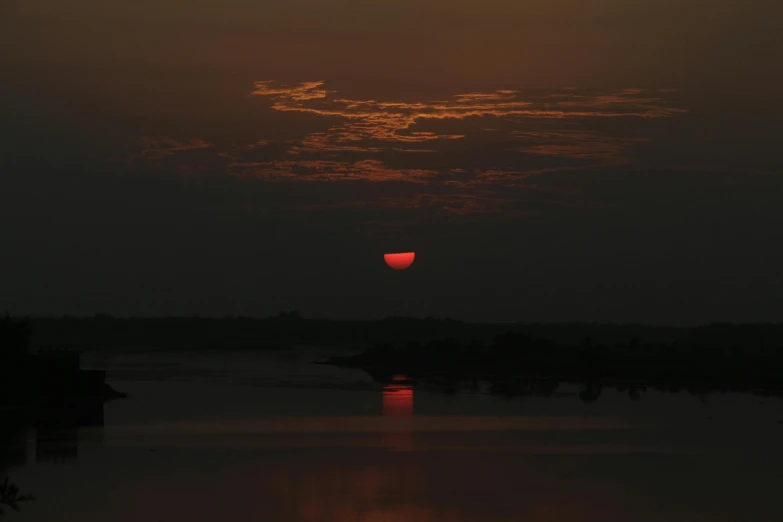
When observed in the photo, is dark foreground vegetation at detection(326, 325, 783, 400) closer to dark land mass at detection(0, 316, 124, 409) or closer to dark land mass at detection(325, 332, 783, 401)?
dark land mass at detection(325, 332, 783, 401)

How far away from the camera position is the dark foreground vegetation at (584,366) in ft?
238

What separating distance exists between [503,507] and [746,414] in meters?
28.3

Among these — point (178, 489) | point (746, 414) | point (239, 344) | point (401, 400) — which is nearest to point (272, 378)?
point (401, 400)

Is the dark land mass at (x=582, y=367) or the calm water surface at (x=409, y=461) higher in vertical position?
the dark land mass at (x=582, y=367)

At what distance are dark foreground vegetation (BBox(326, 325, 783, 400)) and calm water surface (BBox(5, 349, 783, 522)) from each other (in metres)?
11.7

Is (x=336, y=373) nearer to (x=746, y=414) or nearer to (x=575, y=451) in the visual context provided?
(x=746, y=414)

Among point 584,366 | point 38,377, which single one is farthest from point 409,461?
point 584,366

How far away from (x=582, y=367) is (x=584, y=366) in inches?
7.6

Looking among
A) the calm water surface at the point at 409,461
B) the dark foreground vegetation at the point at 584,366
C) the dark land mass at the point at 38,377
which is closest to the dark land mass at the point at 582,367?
the dark foreground vegetation at the point at 584,366

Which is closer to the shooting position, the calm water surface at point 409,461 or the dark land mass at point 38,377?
the calm water surface at point 409,461

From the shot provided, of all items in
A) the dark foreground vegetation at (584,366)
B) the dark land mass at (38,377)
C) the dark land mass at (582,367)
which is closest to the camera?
the dark land mass at (38,377)

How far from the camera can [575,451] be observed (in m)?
39.2

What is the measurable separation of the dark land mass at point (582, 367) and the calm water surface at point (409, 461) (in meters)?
11.5

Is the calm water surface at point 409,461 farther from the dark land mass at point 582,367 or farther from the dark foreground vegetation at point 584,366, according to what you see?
the dark foreground vegetation at point 584,366
